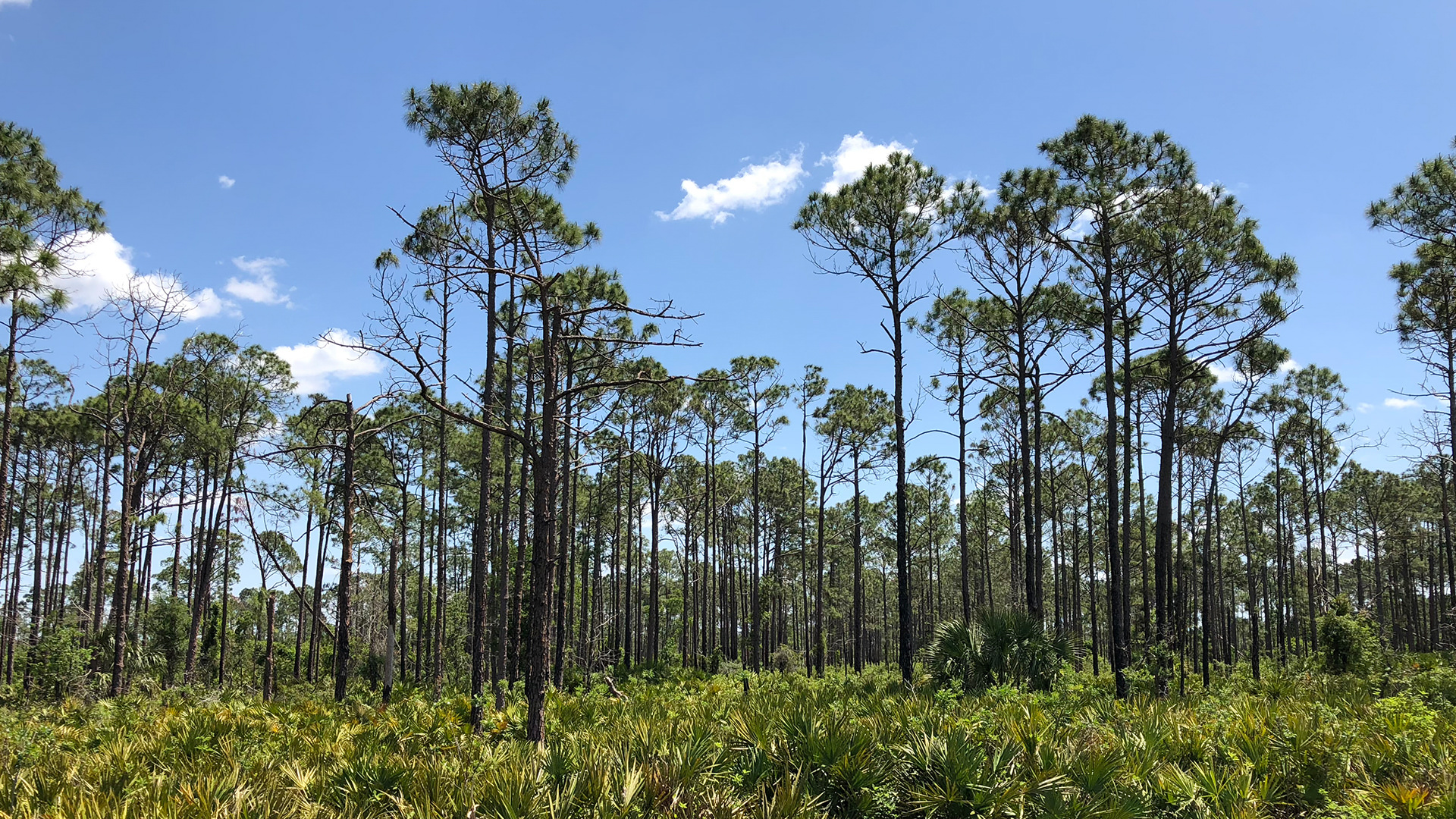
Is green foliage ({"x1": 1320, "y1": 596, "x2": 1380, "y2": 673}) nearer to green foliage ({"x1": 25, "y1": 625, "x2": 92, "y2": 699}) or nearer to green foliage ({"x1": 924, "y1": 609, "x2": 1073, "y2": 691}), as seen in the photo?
green foliage ({"x1": 924, "y1": 609, "x2": 1073, "y2": 691})

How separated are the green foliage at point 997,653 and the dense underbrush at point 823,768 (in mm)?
4423

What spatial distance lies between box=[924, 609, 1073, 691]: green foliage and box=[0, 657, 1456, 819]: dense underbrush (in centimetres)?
442

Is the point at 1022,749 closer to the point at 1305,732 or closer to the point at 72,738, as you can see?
the point at 1305,732

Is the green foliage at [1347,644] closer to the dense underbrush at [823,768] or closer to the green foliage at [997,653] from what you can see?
the green foliage at [997,653]

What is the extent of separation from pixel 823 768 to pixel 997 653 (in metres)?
8.76

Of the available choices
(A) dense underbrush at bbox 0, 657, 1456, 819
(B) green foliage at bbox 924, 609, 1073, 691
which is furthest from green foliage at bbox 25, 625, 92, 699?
(B) green foliage at bbox 924, 609, 1073, 691

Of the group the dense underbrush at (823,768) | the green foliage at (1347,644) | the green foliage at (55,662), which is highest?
the dense underbrush at (823,768)

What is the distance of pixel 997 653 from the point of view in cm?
1380

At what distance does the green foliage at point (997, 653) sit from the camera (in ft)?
44.4

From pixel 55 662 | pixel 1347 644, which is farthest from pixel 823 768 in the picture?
pixel 55 662

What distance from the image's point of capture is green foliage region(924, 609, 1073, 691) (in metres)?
13.5

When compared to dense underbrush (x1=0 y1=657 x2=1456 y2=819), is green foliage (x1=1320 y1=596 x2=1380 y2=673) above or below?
below

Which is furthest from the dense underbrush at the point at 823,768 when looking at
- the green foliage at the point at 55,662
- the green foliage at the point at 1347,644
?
the green foliage at the point at 55,662

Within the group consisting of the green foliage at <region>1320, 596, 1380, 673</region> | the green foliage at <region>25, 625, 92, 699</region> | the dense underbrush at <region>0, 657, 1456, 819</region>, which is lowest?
the green foliage at <region>25, 625, 92, 699</region>
